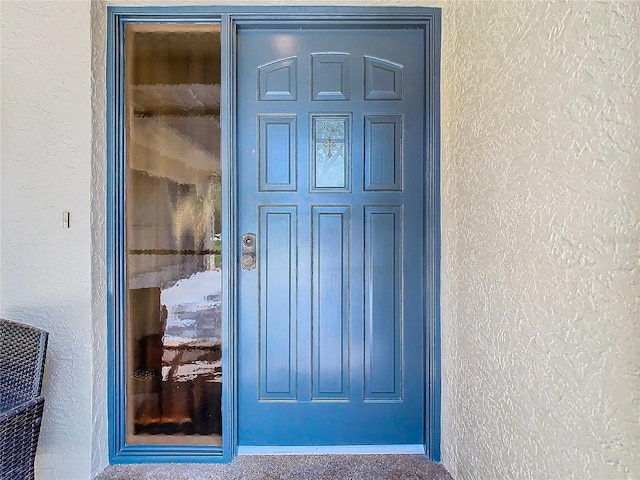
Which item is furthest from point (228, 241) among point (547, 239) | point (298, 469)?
point (547, 239)

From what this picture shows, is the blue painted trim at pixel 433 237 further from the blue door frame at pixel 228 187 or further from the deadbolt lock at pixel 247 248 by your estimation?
the deadbolt lock at pixel 247 248

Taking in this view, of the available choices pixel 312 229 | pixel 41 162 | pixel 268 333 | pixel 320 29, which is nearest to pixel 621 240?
pixel 312 229

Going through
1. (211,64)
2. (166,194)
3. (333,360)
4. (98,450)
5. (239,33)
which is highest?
(239,33)

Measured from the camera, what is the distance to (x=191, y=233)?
1547 mm

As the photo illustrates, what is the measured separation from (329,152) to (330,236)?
388 mm

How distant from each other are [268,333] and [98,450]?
0.85 m

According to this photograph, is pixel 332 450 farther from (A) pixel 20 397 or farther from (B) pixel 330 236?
(A) pixel 20 397

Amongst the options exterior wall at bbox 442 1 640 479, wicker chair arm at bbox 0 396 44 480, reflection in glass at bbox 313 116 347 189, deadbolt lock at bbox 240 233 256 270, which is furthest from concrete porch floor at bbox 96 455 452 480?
reflection in glass at bbox 313 116 347 189

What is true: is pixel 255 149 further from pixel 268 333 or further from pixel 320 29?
pixel 268 333

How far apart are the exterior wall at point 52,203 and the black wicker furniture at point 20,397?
196 mm

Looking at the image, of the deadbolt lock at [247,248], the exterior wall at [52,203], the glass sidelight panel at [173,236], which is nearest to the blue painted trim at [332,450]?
the glass sidelight panel at [173,236]

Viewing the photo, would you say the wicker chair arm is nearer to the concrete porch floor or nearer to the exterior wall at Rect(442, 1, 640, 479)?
the concrete porch floor

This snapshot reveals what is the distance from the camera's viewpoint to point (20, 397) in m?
1.14

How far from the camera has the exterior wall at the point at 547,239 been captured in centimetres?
68
